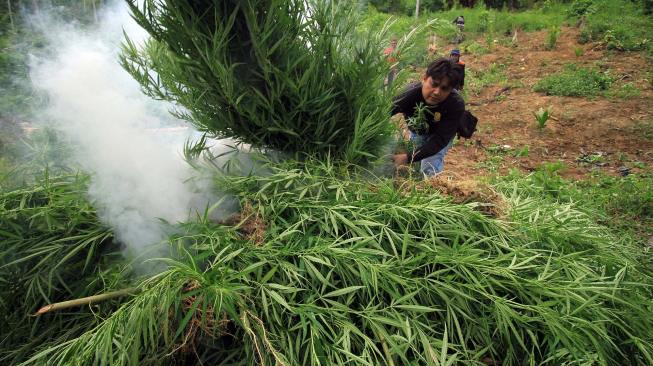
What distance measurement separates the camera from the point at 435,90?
2.62m

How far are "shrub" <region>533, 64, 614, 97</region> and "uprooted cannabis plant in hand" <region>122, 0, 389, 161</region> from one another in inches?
244

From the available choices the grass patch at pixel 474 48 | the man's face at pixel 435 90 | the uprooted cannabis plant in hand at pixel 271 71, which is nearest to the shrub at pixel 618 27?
the grass patch at pixel 474 48

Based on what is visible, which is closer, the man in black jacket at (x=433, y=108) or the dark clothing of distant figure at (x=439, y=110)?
the man in black jacket at (x=433, y=108)

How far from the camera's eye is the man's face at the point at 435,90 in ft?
8.51

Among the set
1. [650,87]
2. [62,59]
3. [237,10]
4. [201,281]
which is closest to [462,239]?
[201,281]

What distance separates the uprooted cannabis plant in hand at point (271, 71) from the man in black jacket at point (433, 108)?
0.78 meters

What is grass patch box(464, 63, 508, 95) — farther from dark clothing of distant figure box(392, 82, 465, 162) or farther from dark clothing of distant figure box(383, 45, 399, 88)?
dark clothing of distant figure box(383, 45, 399, 88)

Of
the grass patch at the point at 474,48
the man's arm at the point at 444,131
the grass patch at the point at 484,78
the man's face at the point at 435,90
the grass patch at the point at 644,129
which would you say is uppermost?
the man's face at the point at 435,90

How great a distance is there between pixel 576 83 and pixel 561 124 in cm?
145

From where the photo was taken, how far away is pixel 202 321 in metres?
1.28

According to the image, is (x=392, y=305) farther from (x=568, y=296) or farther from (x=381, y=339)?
(x=568, y=296)

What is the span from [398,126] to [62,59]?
1754 millimetres

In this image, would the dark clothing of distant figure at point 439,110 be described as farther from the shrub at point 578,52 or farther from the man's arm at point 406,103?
the shrub at point 578,52

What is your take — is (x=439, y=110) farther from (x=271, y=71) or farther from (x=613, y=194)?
(x=613, y=194)
